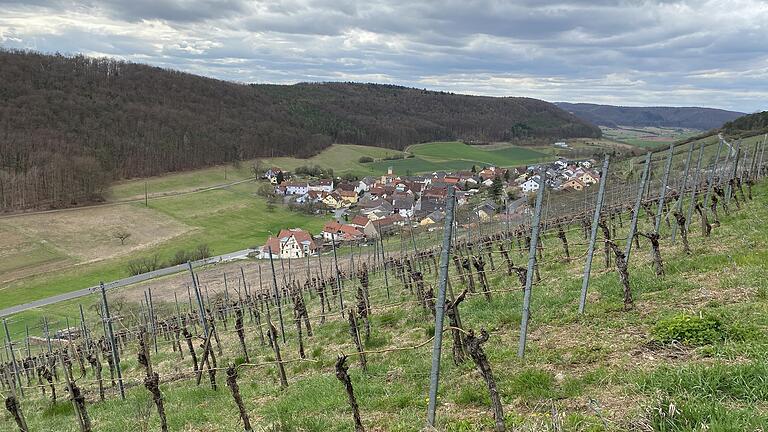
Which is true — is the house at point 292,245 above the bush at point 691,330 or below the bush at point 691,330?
below

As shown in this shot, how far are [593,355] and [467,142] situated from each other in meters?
170

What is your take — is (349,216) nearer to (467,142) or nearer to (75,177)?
(75,177)

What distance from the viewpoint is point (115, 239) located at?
63906 millimetres

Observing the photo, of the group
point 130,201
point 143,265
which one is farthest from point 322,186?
point 143,265

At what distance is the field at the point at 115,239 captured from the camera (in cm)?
5056

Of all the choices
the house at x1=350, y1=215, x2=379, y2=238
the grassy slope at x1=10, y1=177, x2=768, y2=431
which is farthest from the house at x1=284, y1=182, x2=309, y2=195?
the grassy slope at x1=10, y1=177, x2=768, y2=431

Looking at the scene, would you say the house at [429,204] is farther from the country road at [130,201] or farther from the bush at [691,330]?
the bush at [691,330]

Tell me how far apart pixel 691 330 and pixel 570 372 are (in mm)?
1789

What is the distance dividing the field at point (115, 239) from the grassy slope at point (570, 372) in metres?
43.6

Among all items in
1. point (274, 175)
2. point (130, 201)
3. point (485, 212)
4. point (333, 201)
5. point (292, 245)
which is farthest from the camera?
point (274, 175)

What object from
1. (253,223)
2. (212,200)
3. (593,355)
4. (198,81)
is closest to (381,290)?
(593,355)

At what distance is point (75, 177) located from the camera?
75.2 meters

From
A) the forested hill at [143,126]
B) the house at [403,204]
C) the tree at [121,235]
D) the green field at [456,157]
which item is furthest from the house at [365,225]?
the green field at [456,157]

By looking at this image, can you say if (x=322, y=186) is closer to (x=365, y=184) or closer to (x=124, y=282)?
(x=365, y=184)
